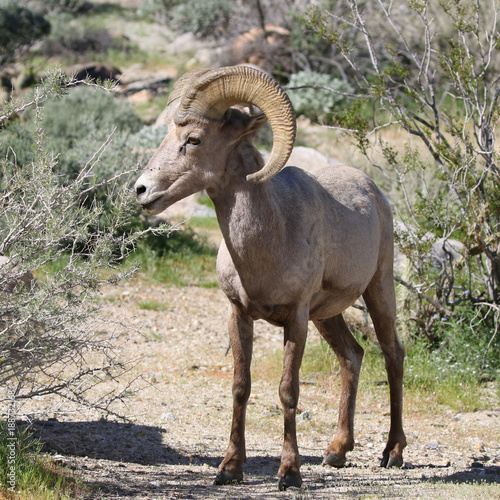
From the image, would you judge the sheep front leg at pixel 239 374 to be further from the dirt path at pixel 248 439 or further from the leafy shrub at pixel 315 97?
the leafy shrub at pixel 315 97

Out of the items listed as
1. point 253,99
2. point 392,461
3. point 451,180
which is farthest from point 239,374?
point 451,180

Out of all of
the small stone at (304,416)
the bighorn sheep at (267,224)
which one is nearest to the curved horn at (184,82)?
the bighorn sheep at (267,224)

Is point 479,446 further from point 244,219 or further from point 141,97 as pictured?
point 141,97

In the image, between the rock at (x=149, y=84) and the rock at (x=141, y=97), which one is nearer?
the rock at (x=141, y=97)

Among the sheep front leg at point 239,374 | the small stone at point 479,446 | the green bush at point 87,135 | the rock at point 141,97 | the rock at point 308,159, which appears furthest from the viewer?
the rock at point 141,97

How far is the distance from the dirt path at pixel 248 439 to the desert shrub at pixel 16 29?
59.8 feet

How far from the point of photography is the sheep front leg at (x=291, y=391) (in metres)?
4.51

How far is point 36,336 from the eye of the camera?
4176mm

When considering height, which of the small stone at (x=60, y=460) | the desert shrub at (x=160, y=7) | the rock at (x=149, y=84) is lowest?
the small stone at (x=60, y=460)

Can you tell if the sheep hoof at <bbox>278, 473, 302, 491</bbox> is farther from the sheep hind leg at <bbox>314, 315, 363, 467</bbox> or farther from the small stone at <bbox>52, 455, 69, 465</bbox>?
the small stone at <bbox>52, 455, 69, 465</bbox>

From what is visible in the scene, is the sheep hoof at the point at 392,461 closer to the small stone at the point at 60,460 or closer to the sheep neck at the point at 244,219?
the sheep neck at the point at 244,219

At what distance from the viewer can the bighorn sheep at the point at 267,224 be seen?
415 centimetres

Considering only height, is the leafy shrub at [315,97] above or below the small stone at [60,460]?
above

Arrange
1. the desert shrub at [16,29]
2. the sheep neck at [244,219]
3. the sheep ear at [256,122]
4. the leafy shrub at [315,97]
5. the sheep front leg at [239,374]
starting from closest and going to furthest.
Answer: the sheep ear at [256,122], the sheep neck at [244,219], the sheep front leg at [239,374], the leafy shrub at [315,97], the desert shrub at [16,29]
